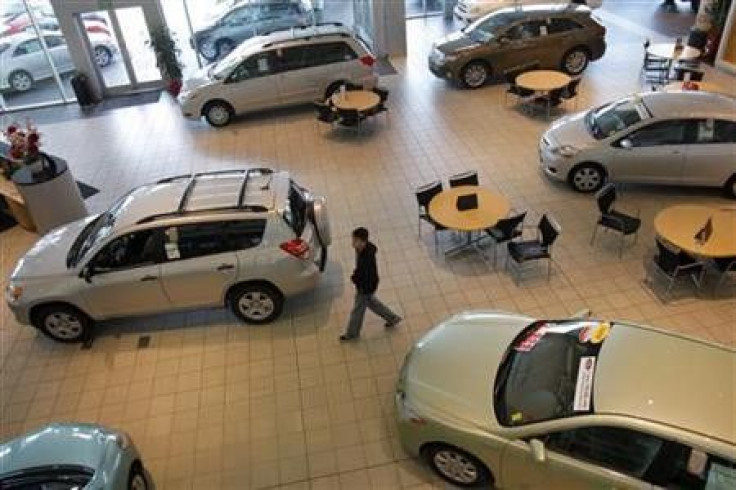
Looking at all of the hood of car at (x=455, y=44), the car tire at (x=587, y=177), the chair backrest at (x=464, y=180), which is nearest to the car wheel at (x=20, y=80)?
the hood of car at (x=455, y=44)

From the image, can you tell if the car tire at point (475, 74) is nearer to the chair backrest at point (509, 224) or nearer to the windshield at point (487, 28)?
the windshield at point (487, 28)

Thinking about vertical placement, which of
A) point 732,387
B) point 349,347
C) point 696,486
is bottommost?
point 349,347

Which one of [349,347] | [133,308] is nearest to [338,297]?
[349,347]

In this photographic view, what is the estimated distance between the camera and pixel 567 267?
771 cm

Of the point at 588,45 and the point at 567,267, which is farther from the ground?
the point at 588,45

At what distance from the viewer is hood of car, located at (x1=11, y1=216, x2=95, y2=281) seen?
266 inches

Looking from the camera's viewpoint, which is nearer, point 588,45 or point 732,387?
point 732,387

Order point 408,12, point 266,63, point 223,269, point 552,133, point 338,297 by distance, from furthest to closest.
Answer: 1. point 408,12
2. point 266,63
3. point 552,133
4. point 338,297
5. point 223,269

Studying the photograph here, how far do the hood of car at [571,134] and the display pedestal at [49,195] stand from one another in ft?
24.9

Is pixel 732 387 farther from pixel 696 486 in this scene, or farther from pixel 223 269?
pixel 223 269

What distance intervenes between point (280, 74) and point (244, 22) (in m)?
3.94

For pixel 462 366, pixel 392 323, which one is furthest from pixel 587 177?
pixel 462 366

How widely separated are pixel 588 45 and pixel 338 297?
915 centimetres

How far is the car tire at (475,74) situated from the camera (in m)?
12.8
